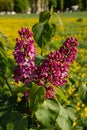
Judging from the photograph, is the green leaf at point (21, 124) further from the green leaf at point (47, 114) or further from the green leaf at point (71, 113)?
the green leaf at point (71, 113)

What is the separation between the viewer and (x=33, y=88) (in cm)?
274

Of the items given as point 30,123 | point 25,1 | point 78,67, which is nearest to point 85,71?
point 78,67

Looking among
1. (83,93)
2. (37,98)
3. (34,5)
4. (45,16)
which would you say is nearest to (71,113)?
(83,93)

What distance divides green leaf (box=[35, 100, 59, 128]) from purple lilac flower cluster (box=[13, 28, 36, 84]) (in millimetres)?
269

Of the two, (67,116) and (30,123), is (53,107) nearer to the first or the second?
(67,116)

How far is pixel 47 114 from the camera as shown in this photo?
2.76 m

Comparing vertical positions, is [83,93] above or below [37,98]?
below

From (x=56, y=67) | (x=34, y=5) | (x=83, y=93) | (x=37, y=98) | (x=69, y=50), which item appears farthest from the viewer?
(x=34, y=5)

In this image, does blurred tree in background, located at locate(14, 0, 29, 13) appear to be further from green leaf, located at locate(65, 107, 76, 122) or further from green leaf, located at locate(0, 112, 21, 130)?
green leaf, located at locate(0, 112, 21, 130)

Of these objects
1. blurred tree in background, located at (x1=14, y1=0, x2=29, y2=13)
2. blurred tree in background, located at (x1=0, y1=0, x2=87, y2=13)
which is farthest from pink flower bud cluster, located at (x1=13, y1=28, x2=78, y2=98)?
blurred tree in background, located at (x1=14, y1=0, x2=29, y2=13)

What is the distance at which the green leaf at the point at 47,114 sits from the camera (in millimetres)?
2740

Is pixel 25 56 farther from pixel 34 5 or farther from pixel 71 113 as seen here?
pixel 34 5

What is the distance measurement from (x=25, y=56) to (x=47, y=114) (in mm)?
437

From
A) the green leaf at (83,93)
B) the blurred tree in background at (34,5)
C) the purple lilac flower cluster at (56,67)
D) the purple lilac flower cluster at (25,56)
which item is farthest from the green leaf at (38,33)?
the blurred tree in background at (34,5)
